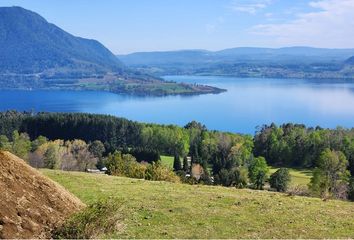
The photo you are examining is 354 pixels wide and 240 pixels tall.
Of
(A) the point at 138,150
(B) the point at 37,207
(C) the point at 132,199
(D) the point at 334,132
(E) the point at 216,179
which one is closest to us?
(B) the point at 37,207

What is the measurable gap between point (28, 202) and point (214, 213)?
644 cm

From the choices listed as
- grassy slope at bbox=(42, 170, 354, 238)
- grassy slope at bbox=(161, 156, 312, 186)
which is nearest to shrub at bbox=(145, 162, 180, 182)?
grassy slope at bbox=(42, 170, 354, 238)

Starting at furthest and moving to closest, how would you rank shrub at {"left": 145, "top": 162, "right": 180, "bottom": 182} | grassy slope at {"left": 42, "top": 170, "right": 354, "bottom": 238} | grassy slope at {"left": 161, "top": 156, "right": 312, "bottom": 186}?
grassy slope at {"left": 161, "top": 156, "right": 312, "bottom": 186}
shrub at {"left": 145, "top": 162, "right": 180, "bottom": 182}
grassy slope at {"left": 42, "top": 170, "right": 354, "bottom": 238}

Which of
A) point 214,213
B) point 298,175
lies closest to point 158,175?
point 214,213

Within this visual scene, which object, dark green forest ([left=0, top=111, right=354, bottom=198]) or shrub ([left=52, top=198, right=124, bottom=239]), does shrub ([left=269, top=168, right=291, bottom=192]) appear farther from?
shrub ([left=52, top=198, right=124, bottom=239])

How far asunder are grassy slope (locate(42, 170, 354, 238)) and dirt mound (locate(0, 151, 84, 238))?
76.0 inches

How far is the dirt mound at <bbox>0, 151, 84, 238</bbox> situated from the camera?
12.7 meters

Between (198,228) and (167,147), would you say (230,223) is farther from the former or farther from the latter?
(167,147)

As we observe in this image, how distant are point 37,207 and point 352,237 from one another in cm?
963

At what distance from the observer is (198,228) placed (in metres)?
14.5

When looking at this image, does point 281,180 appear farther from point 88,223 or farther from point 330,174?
point 88,223

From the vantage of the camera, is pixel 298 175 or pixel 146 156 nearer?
pixel 298 175

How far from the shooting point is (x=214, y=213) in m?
16.4

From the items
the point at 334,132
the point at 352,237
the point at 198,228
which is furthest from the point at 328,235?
the point at 334,132
